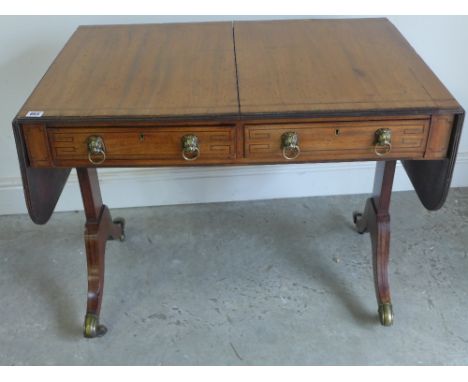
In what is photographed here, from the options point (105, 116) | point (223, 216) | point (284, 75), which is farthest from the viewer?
point (223, 216)

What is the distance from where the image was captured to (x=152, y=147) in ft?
4.02

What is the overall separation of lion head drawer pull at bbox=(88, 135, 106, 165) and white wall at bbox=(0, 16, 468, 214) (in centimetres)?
77

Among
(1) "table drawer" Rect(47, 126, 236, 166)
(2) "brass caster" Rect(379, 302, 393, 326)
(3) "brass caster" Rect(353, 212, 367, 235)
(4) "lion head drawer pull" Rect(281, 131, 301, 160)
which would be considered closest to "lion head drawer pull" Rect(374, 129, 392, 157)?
(4) "lion head drawer pull" Rect(281, 131, 301, 160)

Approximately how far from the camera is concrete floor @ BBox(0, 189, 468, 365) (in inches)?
62.2

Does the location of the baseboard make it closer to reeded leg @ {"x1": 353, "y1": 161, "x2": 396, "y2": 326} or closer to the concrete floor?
the concrete floor

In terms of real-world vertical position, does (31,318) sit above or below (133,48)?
below

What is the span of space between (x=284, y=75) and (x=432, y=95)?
37 centimetres

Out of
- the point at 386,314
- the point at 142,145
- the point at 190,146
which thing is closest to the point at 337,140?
the point at 190,146

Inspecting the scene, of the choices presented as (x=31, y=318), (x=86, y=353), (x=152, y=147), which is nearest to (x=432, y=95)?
(x=152, y=147)

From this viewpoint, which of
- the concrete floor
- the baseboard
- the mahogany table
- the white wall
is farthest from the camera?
the baseboard

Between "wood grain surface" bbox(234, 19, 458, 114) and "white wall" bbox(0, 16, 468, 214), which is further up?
"wood grain surface" bbox(234, 19, 458, 114)

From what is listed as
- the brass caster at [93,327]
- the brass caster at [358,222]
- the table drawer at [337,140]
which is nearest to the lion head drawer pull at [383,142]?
the table drawer at [337,140]

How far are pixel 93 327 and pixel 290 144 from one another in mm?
898

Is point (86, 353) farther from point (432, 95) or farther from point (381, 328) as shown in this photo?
point (432, 95)
